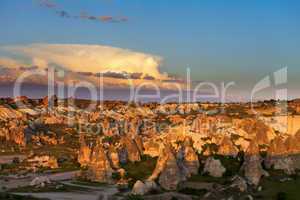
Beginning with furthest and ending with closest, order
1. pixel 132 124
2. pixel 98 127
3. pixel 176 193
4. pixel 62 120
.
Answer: pixel 62 120, pixel 98 127, pixel 132 124, pixel 176 193

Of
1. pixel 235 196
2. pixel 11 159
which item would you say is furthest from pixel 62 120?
pixel 235 196

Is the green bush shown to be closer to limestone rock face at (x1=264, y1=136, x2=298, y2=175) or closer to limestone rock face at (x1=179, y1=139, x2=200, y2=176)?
limestone rock face at (x1=264, y1=136, x2=298, y2=175)

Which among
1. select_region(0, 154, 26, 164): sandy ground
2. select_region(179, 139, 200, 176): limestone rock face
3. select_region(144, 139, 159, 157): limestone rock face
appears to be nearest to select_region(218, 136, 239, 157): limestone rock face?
select_region(179, 139, 200, 176): limestone rock face

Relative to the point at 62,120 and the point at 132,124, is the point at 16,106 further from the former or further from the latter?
the point at 132,124

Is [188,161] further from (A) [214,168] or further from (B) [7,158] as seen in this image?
(B) [7,158]

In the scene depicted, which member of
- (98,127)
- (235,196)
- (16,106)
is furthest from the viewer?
(16,106)

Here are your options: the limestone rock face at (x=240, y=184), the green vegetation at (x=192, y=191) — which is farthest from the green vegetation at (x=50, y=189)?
the limestone rock face at (x=240, y=184)
